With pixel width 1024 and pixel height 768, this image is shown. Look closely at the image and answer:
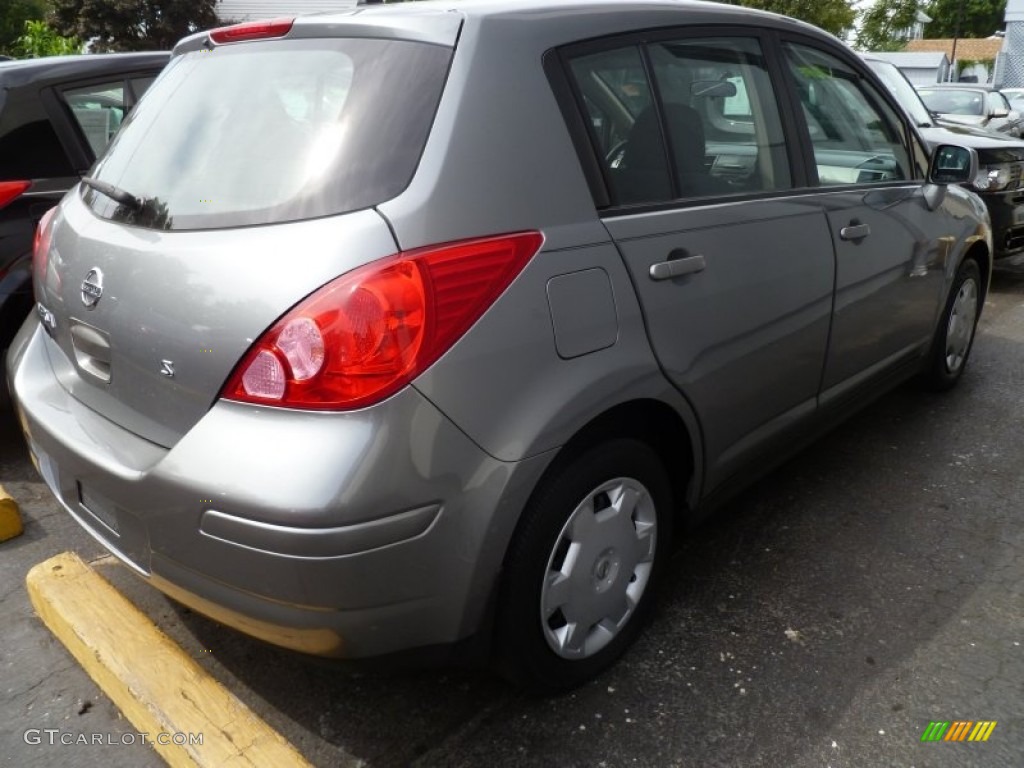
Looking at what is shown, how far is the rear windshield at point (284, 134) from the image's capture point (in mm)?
1902

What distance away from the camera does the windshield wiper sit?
2254 millimetres

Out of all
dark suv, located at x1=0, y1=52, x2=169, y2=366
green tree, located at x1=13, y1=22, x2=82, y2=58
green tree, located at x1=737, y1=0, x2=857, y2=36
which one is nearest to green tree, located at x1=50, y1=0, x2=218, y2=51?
green tree, located at x1=13, y1=22, x2=82, y2=58

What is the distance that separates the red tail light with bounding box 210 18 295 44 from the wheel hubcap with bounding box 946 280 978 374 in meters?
3.36

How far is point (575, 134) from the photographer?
2168mm

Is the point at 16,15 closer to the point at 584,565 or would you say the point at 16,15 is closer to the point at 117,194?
the point at 117,194

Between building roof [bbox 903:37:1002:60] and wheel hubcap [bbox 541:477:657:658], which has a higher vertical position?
wheel hubcap [bbox 541:477:657:658]

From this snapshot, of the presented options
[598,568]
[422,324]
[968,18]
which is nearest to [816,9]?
[598,568]

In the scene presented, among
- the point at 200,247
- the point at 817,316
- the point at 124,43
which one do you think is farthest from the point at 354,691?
the point at 124,43

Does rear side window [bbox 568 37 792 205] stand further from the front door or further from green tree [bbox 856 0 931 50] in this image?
green tree [bbox 856 0 931 50]

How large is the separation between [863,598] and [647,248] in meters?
1.38

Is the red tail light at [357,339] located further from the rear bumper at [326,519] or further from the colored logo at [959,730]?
the colored logo at [959,730]

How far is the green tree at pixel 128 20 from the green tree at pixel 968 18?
4737 cm

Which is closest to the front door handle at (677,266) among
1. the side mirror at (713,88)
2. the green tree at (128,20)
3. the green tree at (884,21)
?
the side mirror at (713,88)

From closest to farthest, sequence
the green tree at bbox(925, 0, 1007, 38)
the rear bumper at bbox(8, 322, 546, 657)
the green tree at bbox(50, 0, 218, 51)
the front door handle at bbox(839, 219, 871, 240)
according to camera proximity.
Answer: the rear bumper at bbox(8, 322, 546, 657), the front door handle at bbox(839, 219, 871, 240), the green tree at bbox(50, 0, 218, 51), the green tree at bbox(925, 0, 1007, 38)
